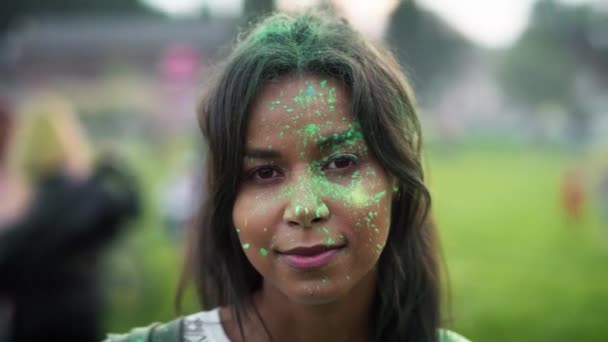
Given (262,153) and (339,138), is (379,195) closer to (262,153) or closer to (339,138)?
(339,138)

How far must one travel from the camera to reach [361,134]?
142 centimetres

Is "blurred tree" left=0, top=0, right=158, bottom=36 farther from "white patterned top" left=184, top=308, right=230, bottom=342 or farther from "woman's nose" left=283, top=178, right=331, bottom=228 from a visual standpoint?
"woman's nose" left=283, top=178, right=331, bottom=228

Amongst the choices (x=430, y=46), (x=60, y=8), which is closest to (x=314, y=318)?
(x=430, y=46)

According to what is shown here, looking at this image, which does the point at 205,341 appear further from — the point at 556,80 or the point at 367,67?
the point at 556,80

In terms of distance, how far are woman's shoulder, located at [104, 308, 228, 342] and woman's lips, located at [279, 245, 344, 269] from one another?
0.35 m

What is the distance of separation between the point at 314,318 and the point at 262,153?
438 mm

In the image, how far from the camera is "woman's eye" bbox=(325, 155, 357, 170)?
141 centimetres

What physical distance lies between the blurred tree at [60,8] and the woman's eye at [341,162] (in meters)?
8.10

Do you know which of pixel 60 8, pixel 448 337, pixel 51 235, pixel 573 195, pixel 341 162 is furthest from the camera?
pixel 60 8

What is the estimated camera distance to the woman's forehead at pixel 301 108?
138 cm

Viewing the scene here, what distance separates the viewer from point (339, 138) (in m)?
1.40

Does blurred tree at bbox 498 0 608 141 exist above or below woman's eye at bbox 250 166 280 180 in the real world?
above

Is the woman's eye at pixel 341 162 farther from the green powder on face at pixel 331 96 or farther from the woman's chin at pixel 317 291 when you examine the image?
the woman's chin at pixel 317 291

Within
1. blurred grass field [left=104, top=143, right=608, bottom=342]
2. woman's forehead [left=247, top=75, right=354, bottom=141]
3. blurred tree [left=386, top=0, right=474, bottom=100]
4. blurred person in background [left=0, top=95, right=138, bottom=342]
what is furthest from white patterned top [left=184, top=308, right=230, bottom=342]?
blurred tree [left=386, top=0, right=474, bottom=100]
